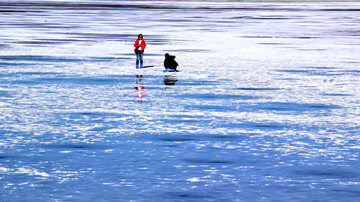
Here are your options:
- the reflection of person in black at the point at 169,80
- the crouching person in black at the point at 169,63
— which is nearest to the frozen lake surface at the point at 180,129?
the reflection of person in black at the point at 169,80

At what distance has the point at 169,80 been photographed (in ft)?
60.0

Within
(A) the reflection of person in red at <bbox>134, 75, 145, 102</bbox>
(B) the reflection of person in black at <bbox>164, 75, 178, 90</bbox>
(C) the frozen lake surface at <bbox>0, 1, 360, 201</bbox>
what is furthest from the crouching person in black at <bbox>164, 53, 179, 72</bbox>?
(A) the reflection of person in red at <bbox>134, 75, 145, 102</bbox>

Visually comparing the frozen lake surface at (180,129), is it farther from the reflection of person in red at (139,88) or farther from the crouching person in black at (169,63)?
the crouching person in black at (169,63)

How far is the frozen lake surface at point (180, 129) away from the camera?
7949 millimetres

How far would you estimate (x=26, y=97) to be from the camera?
48.9 ft

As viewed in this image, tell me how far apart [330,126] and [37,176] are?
5.08m

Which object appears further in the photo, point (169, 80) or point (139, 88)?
point (169, 80)

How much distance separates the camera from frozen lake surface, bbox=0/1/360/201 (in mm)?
7949

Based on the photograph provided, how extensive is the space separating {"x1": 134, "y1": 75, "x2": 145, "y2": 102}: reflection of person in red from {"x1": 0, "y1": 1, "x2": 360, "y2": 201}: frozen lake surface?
26mm

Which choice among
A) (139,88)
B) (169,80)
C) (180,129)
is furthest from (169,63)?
(180,129)

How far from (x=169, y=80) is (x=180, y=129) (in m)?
6.83

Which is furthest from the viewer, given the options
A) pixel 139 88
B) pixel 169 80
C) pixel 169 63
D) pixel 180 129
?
pixel 169 63

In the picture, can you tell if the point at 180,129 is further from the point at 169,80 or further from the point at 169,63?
the point at 169,63

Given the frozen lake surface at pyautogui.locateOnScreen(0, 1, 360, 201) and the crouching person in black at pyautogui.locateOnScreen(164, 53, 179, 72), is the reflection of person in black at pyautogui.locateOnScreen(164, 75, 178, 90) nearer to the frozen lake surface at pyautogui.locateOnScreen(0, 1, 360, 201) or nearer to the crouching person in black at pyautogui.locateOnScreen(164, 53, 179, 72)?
the frozen lake surface at pyautogui.locateOnScreen(0, 1, 360, 201)
